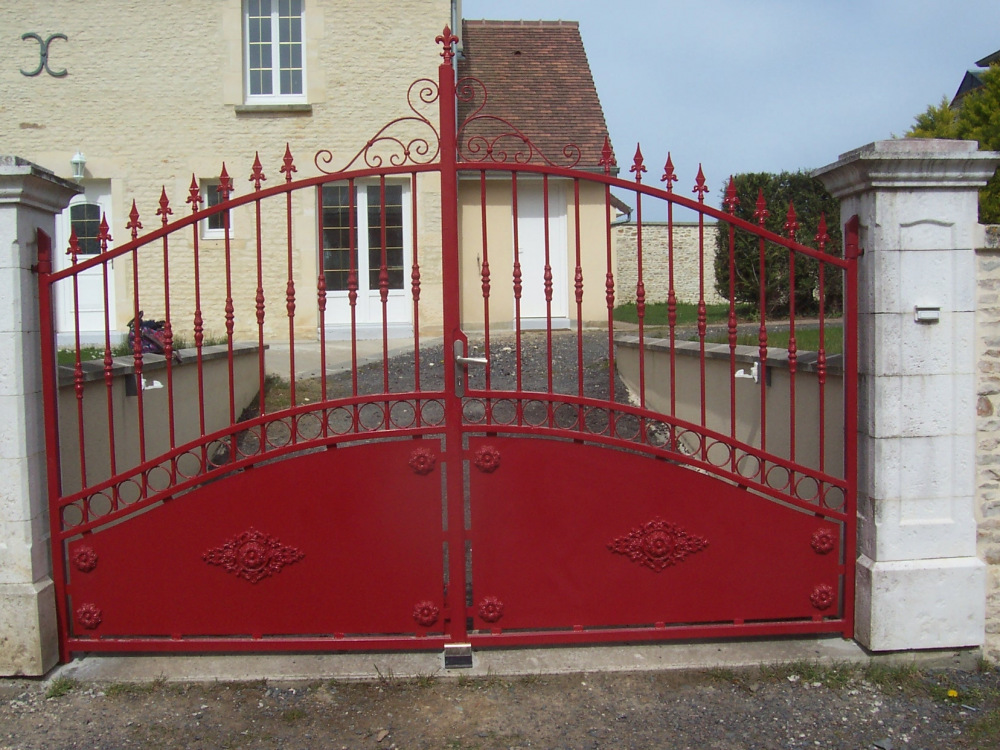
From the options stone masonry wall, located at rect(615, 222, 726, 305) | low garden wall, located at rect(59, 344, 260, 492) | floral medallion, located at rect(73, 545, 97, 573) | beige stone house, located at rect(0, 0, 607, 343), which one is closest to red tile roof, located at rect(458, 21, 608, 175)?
beige stone house, located at rect(0, 0, 607, 343)

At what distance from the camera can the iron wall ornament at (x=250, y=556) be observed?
3822mm

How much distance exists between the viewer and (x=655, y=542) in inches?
151

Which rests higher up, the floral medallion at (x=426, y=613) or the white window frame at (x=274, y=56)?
the white window frame at (x=274, y=56)

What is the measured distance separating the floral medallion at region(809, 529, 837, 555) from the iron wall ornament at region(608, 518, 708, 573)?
0.51m

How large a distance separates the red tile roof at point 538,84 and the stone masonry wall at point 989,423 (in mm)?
9549

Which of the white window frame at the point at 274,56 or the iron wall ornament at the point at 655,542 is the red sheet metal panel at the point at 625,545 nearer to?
the iron wall ornament at the point at 655,542

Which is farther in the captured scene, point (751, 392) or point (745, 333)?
point (745, 333)

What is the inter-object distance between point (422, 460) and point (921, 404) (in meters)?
2.18

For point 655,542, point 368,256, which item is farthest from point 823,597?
point 368,256

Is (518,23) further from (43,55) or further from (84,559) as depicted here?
(84,559)

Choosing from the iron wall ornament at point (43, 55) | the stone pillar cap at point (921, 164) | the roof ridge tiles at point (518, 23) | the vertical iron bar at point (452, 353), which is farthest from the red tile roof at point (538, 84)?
the stone pillar cap at point (921, 164)

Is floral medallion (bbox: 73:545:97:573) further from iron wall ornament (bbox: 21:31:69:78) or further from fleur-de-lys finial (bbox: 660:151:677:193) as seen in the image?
iron wall ornament (bbox: 21:31:69:78)

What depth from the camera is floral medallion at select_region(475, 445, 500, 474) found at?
3807 mm

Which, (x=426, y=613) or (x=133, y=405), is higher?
(x=133, y=405)
